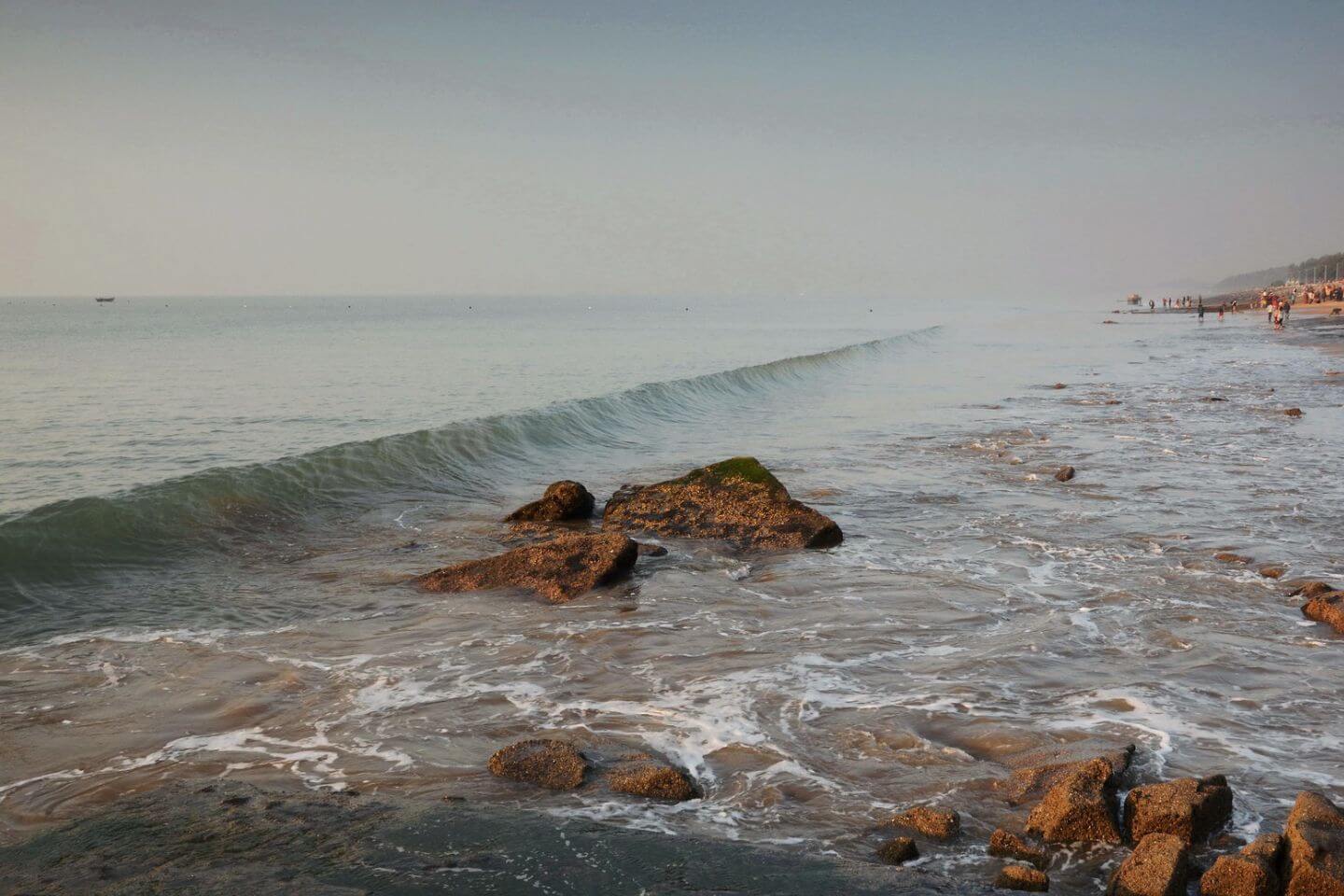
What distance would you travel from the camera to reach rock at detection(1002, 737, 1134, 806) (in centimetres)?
635

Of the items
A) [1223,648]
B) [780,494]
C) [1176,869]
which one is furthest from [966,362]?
[1176,869]

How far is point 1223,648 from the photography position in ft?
29.9

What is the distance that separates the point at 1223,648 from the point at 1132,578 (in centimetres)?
246

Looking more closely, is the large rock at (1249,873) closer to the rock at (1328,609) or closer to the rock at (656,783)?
the rock at (656,783)

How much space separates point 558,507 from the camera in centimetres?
1546

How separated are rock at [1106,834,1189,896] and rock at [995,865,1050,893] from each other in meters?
0.32

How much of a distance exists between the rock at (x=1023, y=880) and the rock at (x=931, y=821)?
0.54 meters

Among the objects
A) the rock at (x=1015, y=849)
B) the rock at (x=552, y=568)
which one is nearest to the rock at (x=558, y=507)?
the rock at (x=552, y=568)

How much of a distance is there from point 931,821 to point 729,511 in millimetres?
8548

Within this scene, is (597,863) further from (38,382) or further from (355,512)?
(38,382)

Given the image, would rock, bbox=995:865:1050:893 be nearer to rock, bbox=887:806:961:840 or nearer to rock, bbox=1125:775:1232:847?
rock, bbox=887:806:961:840

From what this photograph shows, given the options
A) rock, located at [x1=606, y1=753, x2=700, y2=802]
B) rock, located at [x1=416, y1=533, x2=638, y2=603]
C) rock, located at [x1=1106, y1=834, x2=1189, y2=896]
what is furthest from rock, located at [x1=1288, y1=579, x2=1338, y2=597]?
rock, located at [x1=606, y1=753, x2=700, y2=802]

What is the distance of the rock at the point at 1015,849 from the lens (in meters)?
5.56

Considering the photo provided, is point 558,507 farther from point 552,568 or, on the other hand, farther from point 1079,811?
point 1079,811
